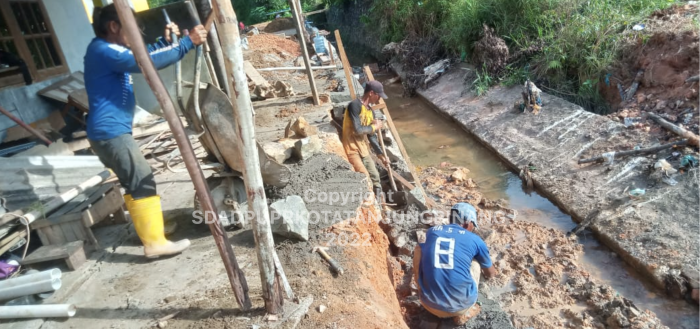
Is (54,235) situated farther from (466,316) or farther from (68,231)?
(466,316)

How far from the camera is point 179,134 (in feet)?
7.65

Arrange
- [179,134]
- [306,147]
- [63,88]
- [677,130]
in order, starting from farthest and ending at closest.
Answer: [63,88], [677,130], [306,147], [179,134]

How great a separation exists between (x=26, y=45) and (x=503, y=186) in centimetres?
755

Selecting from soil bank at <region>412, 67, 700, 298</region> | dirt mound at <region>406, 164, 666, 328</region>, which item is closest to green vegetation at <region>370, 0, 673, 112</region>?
soil bank at <region>412, 67, 700, 298</region>

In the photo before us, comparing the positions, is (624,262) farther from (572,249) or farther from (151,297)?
(151,297)

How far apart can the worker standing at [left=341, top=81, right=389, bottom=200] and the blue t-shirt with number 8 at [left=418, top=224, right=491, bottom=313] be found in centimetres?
230

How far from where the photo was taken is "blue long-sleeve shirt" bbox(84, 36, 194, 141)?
2908 millimetres

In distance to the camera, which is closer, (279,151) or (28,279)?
(28,279)

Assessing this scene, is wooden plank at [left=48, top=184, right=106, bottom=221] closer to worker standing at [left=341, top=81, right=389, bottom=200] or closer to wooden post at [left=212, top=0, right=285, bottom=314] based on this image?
wooden post at [left=212, top=0, right=285, bottom=314]

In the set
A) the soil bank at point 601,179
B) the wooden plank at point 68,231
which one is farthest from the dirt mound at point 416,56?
the wooden plank at point 68,231

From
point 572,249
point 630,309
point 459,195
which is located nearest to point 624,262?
point 572,249

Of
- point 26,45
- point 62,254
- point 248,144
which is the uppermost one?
point 26,45

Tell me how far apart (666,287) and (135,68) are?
17.1 feet

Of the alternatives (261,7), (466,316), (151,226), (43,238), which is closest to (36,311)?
(151,226)
